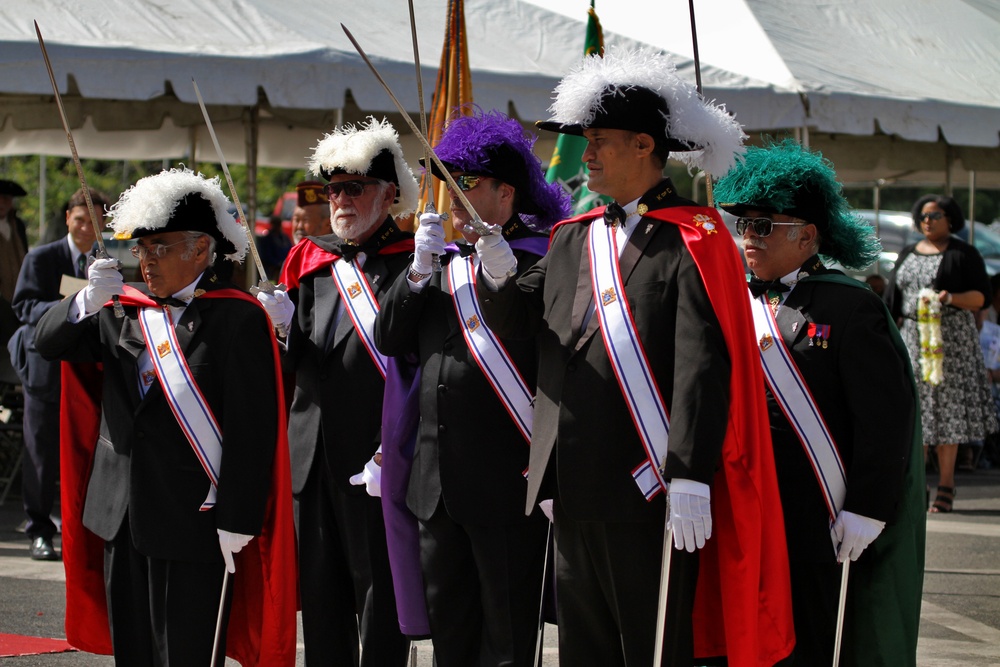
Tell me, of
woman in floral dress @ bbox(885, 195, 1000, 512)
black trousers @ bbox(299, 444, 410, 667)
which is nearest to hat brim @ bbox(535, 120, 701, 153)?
black trousers @ bbox(299, 444, 410, 667)

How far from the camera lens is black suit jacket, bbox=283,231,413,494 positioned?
4457mm

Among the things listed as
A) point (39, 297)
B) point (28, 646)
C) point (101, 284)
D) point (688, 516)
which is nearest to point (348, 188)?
point (101, 284)

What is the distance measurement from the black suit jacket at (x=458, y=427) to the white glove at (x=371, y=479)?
0.12 metres

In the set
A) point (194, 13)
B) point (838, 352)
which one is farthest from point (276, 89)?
point (838, 352)

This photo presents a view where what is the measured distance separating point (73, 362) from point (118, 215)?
509mm

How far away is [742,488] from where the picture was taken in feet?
11.6

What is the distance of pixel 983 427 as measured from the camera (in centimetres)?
905

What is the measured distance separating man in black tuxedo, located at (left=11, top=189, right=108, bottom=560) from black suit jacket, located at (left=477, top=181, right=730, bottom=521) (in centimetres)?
413

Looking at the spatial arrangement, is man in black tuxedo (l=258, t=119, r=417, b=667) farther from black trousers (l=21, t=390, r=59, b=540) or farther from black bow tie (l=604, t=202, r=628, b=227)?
black trousers (l=21, t=390, r=59, b=540)

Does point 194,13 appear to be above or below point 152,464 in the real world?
above

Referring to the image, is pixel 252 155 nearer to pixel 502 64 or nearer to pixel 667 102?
pixel 502 64

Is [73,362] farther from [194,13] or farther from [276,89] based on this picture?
[194,13]

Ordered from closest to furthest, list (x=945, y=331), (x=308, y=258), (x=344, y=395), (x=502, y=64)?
1. (x=344, y=395)
2. (x=308, y=258)
3. (x=945, y=331)
4. (x=502, y=64)

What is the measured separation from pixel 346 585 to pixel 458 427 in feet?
2.49
